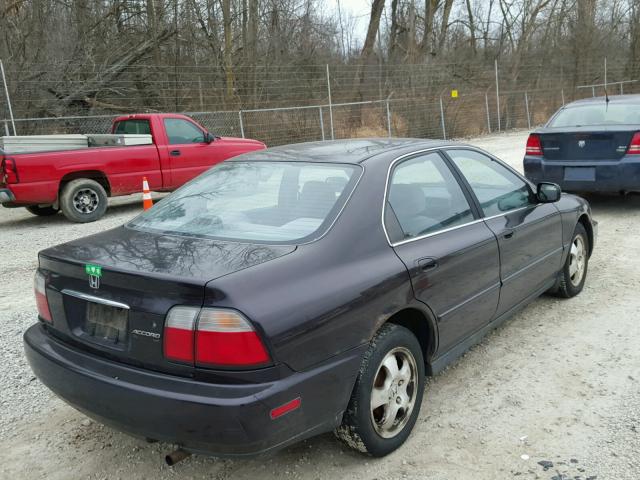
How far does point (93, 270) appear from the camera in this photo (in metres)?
2.70

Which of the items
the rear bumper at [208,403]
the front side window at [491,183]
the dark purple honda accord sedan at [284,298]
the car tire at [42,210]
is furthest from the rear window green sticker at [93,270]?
the car tire at [42,210]

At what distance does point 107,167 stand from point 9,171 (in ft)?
4.97

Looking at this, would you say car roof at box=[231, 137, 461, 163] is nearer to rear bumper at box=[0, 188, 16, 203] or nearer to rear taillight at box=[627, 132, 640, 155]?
rear taillight at box=[627, 132, 640, 155]

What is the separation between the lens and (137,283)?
2545mm

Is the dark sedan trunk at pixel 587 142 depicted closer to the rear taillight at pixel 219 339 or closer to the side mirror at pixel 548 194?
the side mirror at pixel 548 194

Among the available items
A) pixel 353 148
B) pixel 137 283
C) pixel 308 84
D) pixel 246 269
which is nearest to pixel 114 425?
pixel 137 283

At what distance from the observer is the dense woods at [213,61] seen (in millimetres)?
15938

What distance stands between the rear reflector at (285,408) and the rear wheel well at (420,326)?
83cm

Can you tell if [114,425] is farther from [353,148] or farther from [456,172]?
[456,172]

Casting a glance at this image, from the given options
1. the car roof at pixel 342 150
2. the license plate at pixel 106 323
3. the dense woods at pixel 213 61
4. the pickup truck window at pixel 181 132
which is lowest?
the license plate at pixel 106 323

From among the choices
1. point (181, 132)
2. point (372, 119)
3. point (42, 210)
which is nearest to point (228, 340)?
point (181, 132)

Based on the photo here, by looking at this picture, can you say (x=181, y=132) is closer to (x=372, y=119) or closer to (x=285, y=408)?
(x=285, y=408)

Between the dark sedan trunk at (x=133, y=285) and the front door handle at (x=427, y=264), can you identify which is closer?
the dark sedan trunk at (x=133, y=285)

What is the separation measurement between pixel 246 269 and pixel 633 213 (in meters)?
7.57
